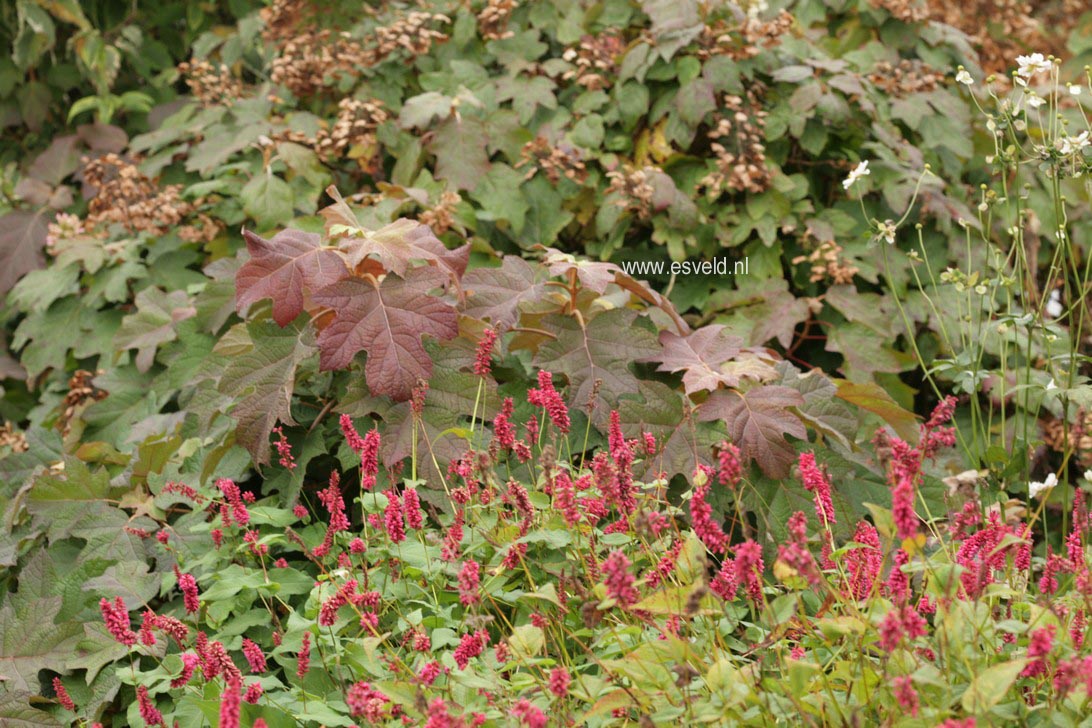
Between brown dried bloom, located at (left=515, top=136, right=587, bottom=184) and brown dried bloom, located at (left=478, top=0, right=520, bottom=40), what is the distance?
1.60 feet

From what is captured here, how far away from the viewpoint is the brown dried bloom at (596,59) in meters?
3.53

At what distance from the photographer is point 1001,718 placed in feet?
4.62

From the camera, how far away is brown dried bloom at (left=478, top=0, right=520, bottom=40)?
12.0 feet

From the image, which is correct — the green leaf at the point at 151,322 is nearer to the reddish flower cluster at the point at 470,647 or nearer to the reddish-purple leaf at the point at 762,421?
the reddish-purple leaf at the point at 762,421

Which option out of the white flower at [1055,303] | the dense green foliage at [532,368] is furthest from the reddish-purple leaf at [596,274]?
the white flower at [1055,303]

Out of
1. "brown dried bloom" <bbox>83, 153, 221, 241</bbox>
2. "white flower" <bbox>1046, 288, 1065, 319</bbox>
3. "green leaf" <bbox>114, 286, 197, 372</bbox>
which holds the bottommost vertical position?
"white flower" <bbox>1046, 288, 1065, 319</bbox>

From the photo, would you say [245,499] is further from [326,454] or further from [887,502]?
A: [887,502]

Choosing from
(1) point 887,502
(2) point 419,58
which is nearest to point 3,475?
(2) point 419,58

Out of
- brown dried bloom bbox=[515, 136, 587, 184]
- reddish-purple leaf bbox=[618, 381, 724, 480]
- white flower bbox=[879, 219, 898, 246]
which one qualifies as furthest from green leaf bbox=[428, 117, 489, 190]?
white flower bbox=[879, 219, 898, 246]

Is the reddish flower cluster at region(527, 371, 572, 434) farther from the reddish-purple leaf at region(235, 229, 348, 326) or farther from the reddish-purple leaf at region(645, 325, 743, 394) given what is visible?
the reddish-purple leaf at region(235, 229, 348, 326)

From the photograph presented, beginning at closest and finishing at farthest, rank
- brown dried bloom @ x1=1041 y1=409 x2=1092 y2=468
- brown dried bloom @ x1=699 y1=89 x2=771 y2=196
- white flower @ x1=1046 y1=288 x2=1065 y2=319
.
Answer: brown dried bloom @ x1=1041 y1=409 x2=1092 y2=468
brown dried bloom @ x1=699 y1=89 x2=771 y2=196
white flower @ x1=1046 y1=288 x2=1065 y2=319

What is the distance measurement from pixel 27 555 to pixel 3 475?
43 cm

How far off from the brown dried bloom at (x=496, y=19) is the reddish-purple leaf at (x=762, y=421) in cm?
185

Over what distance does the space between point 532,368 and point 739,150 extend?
48.2 inches
